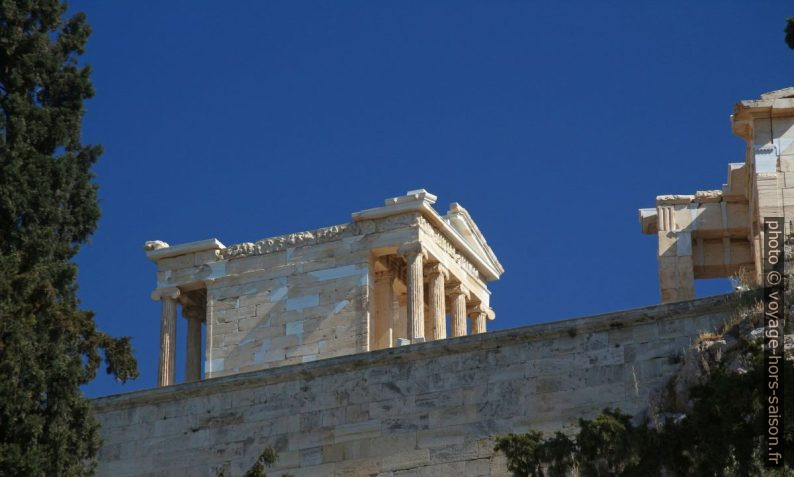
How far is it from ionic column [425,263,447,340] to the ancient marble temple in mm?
19

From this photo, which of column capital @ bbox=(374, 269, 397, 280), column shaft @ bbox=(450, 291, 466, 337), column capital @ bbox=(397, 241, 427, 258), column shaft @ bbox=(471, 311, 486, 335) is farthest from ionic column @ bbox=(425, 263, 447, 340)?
column shaft @ bbox=(471, 311, 486, 335)

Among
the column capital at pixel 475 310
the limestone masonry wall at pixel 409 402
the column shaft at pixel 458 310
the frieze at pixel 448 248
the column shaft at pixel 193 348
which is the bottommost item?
the limestone masonry wall at pixel 409 402

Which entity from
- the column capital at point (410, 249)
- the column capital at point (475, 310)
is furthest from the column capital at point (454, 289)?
the column capital at point (410, 249)

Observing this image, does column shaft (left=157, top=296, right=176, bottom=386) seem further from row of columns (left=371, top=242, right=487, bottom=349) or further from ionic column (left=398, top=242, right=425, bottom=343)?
ionic column (left=398, top=242, right=425, bottom=343)

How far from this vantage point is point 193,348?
44438mm

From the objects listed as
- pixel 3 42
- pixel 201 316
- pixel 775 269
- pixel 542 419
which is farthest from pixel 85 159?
pixel 201 316

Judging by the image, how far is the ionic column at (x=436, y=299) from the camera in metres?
42.8

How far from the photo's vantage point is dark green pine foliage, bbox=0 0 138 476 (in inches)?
1109

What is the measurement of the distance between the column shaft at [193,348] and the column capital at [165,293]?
85cm

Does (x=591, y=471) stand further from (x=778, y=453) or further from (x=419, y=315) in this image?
(x=419, y=315)

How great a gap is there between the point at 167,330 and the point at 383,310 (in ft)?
14.1

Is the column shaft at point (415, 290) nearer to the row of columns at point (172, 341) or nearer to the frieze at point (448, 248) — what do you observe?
the frieze at point (448, 248)

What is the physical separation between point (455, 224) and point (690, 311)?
52.3 feet

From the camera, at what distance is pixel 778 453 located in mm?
24438
